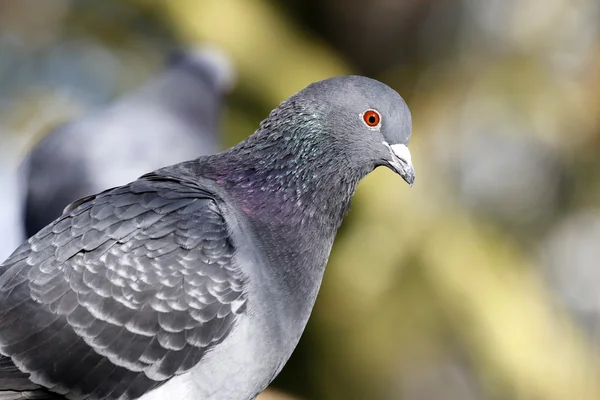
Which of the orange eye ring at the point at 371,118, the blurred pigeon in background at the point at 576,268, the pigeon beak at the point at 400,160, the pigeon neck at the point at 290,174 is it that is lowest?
the pigeon neck at the point at 290,174

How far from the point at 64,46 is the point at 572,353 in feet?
28.9

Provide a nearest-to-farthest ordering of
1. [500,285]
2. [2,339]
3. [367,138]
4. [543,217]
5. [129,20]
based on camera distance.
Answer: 1. [2,339]
2. [367,138]
3. [500,285]
4. [543,217]
5. [129,20]

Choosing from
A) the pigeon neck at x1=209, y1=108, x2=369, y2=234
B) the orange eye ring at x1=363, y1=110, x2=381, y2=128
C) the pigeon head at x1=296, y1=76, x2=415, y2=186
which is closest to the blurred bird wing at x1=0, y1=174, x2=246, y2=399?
the pigeon neck at x1=209, y1=108, x2=369, y2=234

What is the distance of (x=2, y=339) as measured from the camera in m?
3.60

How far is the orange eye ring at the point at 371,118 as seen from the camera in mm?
4117

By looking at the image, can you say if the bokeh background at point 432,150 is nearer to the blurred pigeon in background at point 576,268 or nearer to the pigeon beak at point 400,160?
the blurred pigeon in background at point 576,268

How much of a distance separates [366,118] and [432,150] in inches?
275

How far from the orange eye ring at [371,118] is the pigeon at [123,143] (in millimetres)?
3105

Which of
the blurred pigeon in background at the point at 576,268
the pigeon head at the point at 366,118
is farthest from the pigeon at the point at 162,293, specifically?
the blurred pigeon in background at the point at 576,268

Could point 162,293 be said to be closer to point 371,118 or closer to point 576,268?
point 371,118

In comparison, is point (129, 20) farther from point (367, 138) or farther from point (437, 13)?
point (367, 138)

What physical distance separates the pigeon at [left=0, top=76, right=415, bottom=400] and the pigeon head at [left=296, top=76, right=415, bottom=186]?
42 centimetres

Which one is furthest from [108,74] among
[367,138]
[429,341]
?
[367,138]

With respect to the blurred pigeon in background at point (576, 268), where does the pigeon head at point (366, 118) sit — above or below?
below
